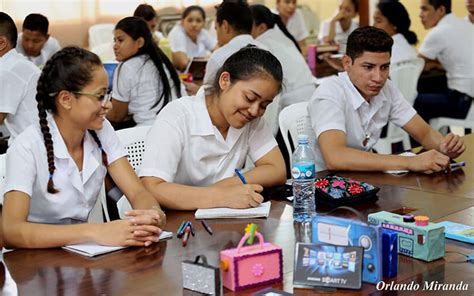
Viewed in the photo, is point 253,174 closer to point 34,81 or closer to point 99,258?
point 99,258

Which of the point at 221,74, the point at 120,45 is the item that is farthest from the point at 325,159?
the point at 120,45

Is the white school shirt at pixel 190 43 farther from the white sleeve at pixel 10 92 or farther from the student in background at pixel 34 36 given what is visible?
the white sleeve at pixel 10 92

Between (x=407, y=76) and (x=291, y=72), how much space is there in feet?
2.66

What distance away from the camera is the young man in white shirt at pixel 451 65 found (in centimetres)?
548

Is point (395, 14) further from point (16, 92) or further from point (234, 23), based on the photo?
point (16, 92)

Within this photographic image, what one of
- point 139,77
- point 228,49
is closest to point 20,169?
point 139,77

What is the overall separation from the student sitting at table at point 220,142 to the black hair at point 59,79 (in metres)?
0.40

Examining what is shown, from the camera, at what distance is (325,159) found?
307 cm

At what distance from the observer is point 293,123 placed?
11.4 feet

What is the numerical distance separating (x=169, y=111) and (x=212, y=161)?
24 cm

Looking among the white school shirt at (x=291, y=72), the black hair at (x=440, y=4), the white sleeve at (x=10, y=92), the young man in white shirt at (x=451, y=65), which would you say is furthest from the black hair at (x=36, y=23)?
the black hair at (x=440, y=4)

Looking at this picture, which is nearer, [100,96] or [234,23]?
[100,96]

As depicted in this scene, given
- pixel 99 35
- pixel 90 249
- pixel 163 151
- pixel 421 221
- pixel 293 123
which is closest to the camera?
pixel 421 221

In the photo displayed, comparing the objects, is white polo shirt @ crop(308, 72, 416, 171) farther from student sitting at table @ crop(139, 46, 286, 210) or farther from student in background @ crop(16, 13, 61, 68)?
student in background @ crop(16, 13, 61, 68)
